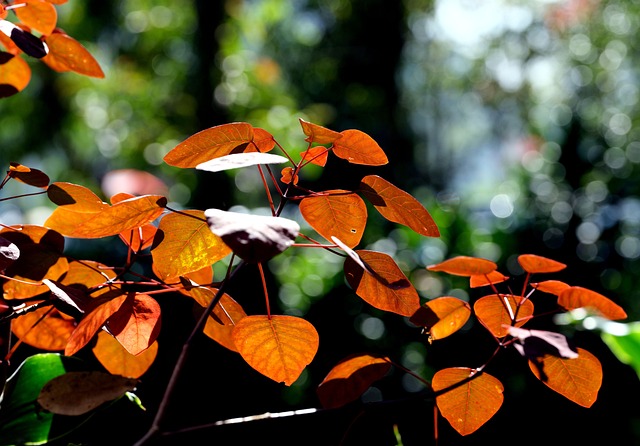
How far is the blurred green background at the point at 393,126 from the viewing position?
204 cm

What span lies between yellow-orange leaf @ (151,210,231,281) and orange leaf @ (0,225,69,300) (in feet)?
0.29

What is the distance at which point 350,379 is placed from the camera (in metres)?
0.47

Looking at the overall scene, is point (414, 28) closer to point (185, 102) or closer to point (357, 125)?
point (357, 125)

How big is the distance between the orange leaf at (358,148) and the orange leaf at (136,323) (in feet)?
0.62

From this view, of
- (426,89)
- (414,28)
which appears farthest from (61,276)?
(426,89)

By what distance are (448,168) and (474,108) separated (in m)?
2.25

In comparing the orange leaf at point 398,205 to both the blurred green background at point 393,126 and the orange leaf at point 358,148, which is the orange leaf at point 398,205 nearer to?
the orange leaf at point 358,148

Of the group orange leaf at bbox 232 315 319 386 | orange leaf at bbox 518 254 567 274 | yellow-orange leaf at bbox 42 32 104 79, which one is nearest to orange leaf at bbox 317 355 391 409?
orange leaf at bbox 232 315 319 386

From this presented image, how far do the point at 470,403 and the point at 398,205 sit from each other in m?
0.17

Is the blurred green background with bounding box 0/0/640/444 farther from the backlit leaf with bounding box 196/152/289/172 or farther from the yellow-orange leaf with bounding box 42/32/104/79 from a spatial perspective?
the backlit leaf with bounding box 196/152/289/172

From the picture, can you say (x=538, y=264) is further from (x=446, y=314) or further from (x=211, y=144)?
(x=211, y=144)

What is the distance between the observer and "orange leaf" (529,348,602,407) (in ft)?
1.51

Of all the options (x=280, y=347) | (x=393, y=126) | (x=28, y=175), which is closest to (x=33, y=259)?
(x=28, y=175)

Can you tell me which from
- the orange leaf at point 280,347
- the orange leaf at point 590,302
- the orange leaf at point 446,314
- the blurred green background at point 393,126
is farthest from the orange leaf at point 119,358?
the blurred green background at point 393,126
